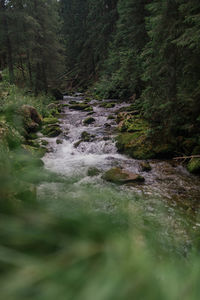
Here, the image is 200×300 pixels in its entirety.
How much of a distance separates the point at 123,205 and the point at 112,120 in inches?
590

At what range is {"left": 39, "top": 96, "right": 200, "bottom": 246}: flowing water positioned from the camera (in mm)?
907

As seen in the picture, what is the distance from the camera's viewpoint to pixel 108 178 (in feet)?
23.2

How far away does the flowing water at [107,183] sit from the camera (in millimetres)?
907

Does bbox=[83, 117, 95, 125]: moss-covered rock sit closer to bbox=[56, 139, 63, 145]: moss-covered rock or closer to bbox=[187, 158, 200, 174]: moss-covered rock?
bbox=[56, 139, 63, 145]: moss-covered rock

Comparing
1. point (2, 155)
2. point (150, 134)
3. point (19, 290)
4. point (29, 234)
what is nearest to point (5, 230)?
point (29, 234)

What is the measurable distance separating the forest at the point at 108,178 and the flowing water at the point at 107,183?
1cm

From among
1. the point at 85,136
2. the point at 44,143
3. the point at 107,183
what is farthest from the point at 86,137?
the point at 107,183

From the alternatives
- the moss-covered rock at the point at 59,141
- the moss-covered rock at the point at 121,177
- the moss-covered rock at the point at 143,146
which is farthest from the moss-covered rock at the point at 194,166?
the moss-covered rock at the point at 59,141

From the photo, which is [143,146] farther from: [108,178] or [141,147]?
[108,178]

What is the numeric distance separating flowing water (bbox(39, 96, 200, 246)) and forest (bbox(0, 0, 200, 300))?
0.04 feet

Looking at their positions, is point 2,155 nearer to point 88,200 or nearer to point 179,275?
point 88,200

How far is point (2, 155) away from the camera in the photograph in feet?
3.14

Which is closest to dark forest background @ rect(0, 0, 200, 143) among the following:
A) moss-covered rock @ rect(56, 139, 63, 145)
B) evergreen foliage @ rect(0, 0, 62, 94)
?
evergreen foliage @ rect(0, 0, 62, 94)

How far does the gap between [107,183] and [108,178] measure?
6.51 feet
